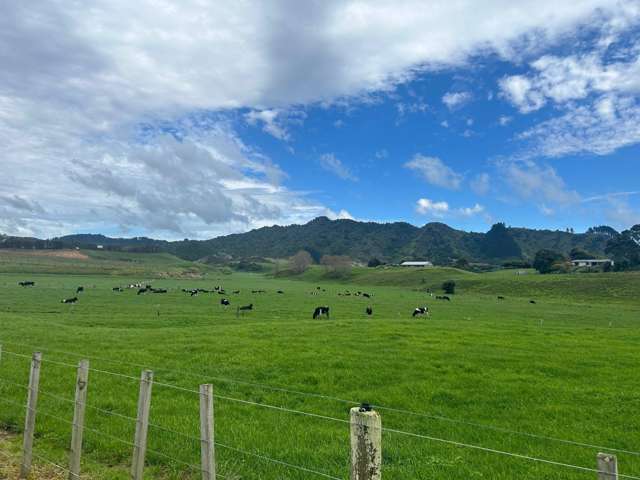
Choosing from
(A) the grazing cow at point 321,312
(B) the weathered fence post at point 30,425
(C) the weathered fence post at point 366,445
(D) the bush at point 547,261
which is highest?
(D) the bush at point 547,261

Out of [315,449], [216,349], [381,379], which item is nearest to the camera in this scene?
[315,449]

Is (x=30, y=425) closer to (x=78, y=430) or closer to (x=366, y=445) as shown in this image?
(x=78, y=430)

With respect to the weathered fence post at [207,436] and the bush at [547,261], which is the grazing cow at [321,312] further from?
the bush at [547,261]

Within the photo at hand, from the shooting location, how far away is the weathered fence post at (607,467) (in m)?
4.03

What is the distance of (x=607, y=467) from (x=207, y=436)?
5.18 metres

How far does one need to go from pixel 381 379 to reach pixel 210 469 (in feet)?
33.0

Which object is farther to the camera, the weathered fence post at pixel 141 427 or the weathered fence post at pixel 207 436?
the weathered fence post at pixel 141 427

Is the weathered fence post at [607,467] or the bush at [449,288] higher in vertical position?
the weathered fence post at [607,467]

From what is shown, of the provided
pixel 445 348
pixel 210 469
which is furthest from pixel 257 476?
pixel 445 348

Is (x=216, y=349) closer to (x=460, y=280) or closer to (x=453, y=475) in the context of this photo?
(x=453, y=475)

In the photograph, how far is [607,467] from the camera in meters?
4.07

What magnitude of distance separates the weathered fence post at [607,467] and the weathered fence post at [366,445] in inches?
82.8

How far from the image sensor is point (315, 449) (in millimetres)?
10117

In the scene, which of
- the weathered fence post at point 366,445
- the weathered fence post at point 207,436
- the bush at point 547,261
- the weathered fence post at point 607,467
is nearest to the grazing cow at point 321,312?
the weathered fence post at point 207,436
